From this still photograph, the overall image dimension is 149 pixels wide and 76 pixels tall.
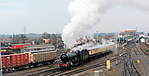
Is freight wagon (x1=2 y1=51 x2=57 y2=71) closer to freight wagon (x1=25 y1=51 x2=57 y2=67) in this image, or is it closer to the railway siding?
freight wagon (x1=25 y1=51 x2=57 y2=67)

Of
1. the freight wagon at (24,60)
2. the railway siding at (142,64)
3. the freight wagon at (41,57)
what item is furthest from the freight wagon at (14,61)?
the railway siding at (142,64)

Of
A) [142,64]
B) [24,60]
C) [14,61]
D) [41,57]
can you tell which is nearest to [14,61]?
[14,61]

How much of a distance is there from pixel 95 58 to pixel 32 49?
67.2ft

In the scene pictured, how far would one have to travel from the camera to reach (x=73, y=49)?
1586 inches

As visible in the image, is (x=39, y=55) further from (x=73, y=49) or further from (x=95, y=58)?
(x=95, y=58)

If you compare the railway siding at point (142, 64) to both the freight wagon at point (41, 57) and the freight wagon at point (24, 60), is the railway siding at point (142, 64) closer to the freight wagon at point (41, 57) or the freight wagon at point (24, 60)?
the freight wagon at point (41, 57)

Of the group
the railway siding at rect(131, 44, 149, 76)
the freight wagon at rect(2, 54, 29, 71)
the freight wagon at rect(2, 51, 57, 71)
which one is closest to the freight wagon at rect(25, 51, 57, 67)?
the freight wagon at rect(2, 51, 57, 71)

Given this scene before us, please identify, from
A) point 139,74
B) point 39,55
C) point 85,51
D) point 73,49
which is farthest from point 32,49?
point 139,74

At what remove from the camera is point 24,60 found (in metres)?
37.9

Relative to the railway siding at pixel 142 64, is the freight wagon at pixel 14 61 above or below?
above

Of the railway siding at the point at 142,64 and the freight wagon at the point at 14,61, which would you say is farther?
Result: the freight wagon at the point at 14,61

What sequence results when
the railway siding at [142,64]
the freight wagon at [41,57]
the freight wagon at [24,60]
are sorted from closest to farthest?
1. the railway siding at [142,64]
2. the freight wagon at [24,60]
3. the freight wagon at [41,57]

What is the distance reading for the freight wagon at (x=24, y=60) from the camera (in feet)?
115

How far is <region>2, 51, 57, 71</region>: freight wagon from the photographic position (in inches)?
1383
